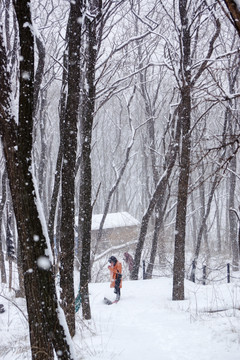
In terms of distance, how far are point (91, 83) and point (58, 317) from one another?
15.9 feet

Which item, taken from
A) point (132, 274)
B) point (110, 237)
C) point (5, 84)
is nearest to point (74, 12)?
point (5, 84)

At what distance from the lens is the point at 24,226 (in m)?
3.36

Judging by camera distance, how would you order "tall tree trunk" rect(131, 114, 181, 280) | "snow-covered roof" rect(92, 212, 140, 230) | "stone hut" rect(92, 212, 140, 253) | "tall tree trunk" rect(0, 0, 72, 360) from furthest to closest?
"snow-covered roof" rect(92, 212, 140, 230) → "stone hut" rect(92, 212, 140, 253) → "tall tree trunk" rect(131, 114, 181, 280) → "tall tree trunk" rect(0, 0, 72, 360)

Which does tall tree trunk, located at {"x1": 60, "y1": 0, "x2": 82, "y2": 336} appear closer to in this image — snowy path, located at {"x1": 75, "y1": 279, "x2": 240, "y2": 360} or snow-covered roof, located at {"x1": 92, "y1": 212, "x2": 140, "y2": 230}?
snowy path, located at {"x1": 75, "y1": 279, "x2": 240, "y2": 360}

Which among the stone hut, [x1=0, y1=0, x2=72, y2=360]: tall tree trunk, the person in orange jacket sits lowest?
the stone hut

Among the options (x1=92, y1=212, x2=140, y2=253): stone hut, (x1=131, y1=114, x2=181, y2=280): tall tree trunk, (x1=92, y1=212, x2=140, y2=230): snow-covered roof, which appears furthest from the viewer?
(x1=92, y1=212, x2=140, y2=230): snow-covered roof

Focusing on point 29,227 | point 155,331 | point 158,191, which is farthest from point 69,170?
point 158,191

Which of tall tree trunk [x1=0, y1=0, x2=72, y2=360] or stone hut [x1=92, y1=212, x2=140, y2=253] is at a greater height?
tall tree trunk [x1=0, y1=0, x2=72, y2=360]

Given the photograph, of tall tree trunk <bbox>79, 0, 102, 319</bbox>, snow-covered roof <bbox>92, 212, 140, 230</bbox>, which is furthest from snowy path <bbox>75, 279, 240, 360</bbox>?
snow-covered roof <bbox>92, 212, 140, 230</bbox>

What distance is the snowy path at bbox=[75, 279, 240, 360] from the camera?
4.55 m

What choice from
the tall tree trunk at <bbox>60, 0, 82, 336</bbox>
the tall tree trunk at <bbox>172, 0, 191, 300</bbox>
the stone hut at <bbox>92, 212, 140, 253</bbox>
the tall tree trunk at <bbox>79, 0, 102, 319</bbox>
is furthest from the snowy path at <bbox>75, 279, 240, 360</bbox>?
the stone hut at <bbox>92, 212, 140, 253</bbox>

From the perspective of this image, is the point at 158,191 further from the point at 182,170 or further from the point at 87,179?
the point at 87,179

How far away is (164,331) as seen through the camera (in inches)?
227

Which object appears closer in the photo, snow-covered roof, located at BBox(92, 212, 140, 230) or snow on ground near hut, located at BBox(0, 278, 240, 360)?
snow on ground near hut, located at BBox(0, 278, 240, 360)
